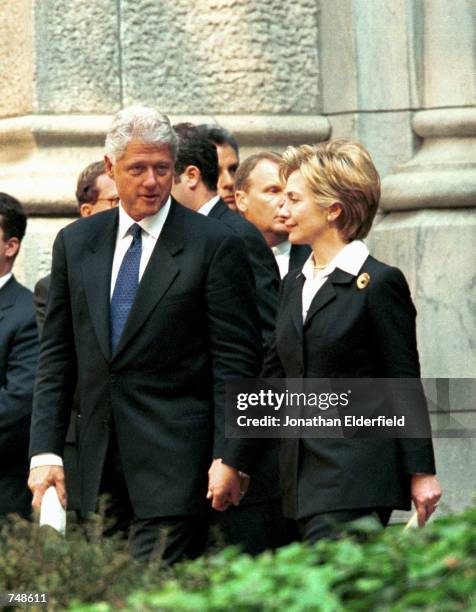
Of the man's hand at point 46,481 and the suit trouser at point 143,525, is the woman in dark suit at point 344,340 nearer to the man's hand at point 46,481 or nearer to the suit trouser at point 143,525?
the suit trouser at point 143,525

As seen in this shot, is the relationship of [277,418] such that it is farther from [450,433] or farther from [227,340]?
[450,433]

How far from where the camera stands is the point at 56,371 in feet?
19.0

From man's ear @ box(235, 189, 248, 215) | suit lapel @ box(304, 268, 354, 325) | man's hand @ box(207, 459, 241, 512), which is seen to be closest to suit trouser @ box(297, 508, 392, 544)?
man's hand @ box(207, 459, 241, 512)

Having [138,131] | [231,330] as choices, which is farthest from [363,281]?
[138,131]

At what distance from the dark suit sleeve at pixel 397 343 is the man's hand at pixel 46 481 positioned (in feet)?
3.63

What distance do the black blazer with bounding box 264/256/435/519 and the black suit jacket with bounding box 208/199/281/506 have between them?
2.35ft

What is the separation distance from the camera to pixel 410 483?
17.7 ft

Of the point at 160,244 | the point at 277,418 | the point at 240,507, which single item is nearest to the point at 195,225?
the point at 160,244

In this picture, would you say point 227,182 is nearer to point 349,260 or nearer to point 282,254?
point 282,254

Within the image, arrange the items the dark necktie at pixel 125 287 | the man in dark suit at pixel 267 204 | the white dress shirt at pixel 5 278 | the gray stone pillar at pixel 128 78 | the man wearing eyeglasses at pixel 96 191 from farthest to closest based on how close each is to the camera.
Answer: the gray stone pillar at pixel 128 78
the man in dark suit at pixel 267 204
the man wearing eyeglasses at pixel 96 191
the white dress shirt at pixel 5 278
the dark necktie at pixel 125 287

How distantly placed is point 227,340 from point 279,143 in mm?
3176

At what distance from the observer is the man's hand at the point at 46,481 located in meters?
5.64

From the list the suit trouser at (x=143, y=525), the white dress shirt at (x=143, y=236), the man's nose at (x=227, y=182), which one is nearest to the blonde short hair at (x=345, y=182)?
the white dress shirt at (x=143, y=236)

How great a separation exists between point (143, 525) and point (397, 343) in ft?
3.34
